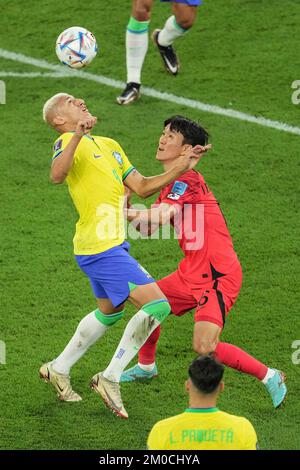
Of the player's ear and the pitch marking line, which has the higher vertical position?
the player's ear

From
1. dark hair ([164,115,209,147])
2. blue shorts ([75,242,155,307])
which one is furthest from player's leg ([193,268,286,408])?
dark hair ([164,115,209,147])

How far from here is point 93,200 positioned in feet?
23.9

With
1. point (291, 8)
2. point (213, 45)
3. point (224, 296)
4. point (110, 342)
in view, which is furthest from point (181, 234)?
point (291, 8)

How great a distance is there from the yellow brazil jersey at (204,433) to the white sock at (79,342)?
6.87 ft

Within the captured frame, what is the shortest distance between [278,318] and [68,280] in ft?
5.83

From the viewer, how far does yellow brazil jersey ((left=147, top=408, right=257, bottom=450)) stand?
208 inches

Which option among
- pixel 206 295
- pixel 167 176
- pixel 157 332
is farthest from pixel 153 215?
pixel 157 332

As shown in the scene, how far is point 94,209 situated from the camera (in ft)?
24.0

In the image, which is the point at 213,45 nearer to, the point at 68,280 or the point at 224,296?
the point at 68,280

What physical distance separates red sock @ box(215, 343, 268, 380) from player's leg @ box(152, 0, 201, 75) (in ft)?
17.4

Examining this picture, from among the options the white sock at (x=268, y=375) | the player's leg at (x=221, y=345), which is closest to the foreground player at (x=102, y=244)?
the player's leg at (x=221, y=345)

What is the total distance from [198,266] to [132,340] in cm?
73

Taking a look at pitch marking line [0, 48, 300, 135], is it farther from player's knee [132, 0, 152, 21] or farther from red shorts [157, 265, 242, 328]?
red shorts [157, 265, 242, 328]

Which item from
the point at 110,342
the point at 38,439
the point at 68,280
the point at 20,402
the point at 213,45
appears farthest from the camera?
the point at 213,45
